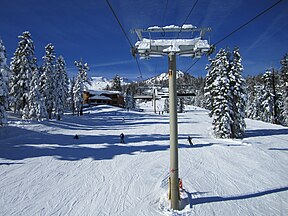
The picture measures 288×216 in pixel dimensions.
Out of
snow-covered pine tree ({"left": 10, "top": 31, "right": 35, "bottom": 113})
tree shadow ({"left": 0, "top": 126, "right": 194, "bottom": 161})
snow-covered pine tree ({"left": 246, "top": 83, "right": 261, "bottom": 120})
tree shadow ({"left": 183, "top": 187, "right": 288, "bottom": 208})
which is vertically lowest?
tree shadow ({"left": 183, "top": 187, "right": 288, "bottom": 208})

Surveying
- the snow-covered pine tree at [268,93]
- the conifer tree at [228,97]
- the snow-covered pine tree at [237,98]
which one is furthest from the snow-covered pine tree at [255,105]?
the conifer tree at [228,97]

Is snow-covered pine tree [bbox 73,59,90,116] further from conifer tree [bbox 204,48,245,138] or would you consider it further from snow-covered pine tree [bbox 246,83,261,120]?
snow-covered pine tree [bbox 246,83,261,120]

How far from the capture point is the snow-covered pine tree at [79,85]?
173 feet

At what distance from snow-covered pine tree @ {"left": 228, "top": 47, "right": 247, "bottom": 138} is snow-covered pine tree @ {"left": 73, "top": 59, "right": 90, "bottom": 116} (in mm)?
37674

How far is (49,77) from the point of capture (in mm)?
39188

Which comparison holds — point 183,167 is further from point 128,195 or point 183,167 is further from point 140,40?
point 140,40

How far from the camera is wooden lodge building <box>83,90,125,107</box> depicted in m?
86.2

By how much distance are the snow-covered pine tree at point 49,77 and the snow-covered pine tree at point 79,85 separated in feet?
40.0

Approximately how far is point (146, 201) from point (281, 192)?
23.6ft

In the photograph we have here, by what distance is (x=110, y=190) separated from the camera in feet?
33.0

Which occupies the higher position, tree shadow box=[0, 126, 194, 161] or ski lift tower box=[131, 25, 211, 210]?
ski lift tower box=[131, 25, 211, 210]

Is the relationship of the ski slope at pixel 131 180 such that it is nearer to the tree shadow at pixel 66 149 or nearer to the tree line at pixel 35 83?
the tree shadow at pixel 66 149

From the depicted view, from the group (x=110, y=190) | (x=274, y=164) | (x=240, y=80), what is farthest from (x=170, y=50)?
(x=240, y=80)

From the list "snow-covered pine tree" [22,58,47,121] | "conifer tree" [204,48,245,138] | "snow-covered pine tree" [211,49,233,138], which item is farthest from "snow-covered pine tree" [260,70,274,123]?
"snow-covered pine tree" [22,58,47,121]
